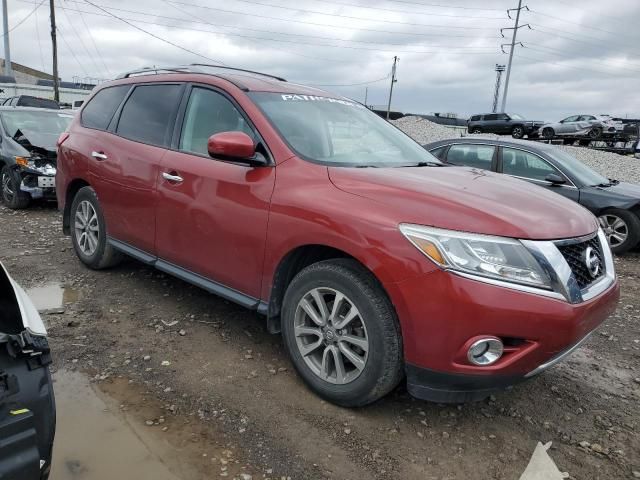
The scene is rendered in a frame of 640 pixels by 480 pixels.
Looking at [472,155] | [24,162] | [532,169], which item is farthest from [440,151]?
[24,162]

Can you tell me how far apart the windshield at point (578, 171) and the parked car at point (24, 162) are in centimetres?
765

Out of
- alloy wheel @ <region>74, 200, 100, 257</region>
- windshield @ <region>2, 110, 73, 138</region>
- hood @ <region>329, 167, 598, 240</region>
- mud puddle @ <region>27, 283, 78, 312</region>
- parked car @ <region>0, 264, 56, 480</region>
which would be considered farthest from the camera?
windshield @ <region>2, 110, 73, 138</region>

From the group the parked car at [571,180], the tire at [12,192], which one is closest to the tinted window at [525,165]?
the parked car at [571,180]

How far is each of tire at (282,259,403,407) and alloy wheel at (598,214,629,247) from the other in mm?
5989

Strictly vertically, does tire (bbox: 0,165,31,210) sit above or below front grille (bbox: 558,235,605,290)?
below

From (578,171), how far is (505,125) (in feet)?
70.5

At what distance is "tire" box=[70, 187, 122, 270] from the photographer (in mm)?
4691

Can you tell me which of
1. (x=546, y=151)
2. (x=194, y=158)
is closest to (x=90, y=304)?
(x=194, y=158)

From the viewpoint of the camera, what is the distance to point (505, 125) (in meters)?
27.6

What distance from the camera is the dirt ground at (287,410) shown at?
8.26 ft

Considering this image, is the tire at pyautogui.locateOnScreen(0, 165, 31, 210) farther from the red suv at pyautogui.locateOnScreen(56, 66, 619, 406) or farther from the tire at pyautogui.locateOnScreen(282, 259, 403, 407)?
the tire at pyautogui.locateOnScreen(282, 259, 403, 407)

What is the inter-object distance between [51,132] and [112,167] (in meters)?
5.32

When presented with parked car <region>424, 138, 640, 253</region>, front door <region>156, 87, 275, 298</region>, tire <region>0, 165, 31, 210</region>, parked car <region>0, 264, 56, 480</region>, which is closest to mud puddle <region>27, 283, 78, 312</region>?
front door <region>156, 87, 275, 298</region>

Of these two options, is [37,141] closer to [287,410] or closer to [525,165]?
[287,410]
